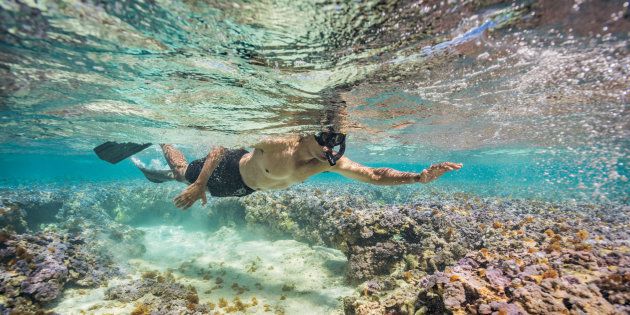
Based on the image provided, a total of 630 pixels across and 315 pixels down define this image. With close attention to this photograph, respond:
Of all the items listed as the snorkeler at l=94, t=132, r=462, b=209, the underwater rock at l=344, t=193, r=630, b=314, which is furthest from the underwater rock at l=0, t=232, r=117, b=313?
the underwater rock at l=344, t=193, r=630, b=314

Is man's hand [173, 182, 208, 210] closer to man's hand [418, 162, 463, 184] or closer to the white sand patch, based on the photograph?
the white sand patch

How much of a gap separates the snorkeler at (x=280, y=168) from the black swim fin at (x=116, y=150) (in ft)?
10.9

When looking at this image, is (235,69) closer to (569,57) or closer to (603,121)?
(569,57)

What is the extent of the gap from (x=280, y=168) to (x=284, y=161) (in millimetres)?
224

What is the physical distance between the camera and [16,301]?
6043 mm

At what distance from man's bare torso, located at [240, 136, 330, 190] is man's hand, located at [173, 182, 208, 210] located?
1.35m

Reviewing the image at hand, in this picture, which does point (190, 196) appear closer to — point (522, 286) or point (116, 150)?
point (116, 150)

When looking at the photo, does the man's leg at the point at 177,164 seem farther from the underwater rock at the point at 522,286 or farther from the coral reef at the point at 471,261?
the underwater rock at the point at 522,286

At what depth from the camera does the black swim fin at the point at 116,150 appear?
10.3 metres

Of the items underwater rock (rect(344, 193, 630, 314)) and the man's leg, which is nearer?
underwater rock (rect(344, 193, 630, 314))

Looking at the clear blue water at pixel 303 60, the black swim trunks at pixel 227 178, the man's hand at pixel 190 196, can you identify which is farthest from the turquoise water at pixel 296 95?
the man's hand at pixel 190 196

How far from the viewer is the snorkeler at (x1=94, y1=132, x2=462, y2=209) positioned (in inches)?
228

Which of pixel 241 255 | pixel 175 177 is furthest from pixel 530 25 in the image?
pixel 241 255

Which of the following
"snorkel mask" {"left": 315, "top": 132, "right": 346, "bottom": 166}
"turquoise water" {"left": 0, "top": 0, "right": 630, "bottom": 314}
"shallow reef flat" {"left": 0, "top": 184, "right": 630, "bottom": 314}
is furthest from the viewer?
"snorkel mask" {"left": 315, "top": 132, "right": 346, "bottom": 166}
